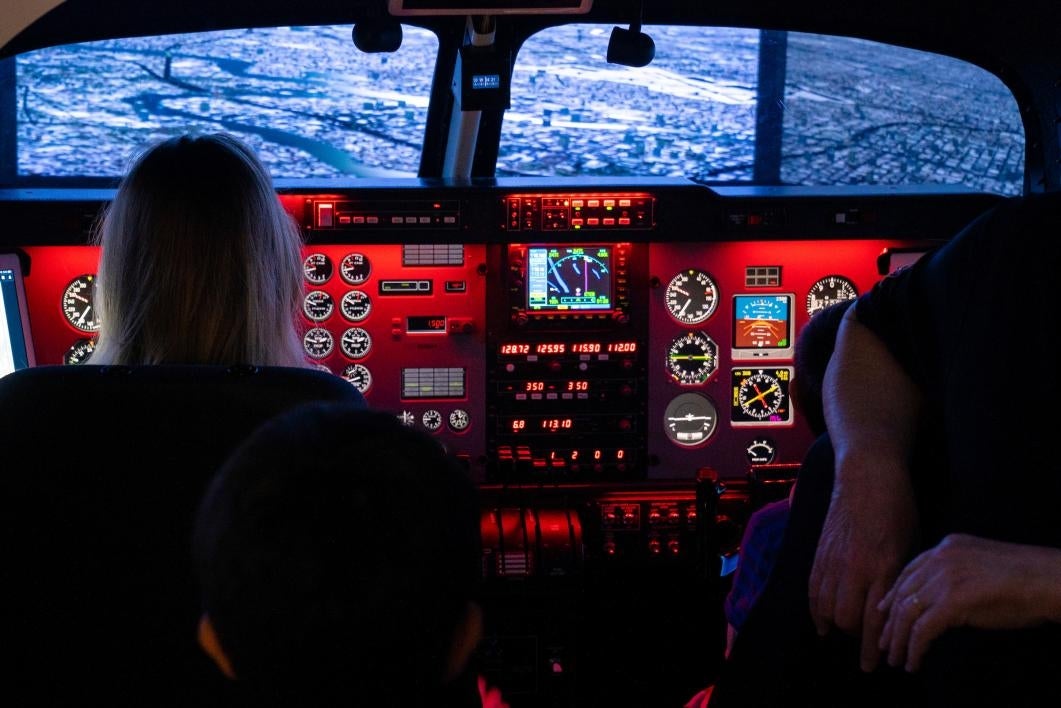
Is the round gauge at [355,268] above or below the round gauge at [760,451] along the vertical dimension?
above

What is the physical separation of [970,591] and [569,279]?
2.28m

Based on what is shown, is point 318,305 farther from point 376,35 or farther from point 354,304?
point 376,35

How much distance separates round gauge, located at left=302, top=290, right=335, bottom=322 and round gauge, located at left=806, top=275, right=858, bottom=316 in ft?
4.51

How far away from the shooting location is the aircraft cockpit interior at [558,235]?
300 cm


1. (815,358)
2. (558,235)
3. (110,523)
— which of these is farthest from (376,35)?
(110,523)

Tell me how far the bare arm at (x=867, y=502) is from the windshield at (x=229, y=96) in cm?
250

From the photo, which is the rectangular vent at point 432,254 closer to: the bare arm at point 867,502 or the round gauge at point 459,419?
the round gauge at point 459,419

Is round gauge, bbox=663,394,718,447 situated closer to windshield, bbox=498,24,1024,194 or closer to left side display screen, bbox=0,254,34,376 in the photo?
windshield, bbox=498,24,1024,194

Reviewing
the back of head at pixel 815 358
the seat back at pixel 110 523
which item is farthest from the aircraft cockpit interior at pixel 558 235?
the seat back at pixel 110 523

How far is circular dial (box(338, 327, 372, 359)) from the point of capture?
312 cm

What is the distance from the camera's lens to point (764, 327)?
324 cm

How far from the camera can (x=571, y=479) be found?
3176 millimetres

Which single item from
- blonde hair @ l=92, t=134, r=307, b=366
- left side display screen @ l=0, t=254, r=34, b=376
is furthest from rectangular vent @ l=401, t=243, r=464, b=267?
blonde hair @ l=92, t=134, r=307, b=366

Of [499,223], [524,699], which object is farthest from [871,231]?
[524,699]
